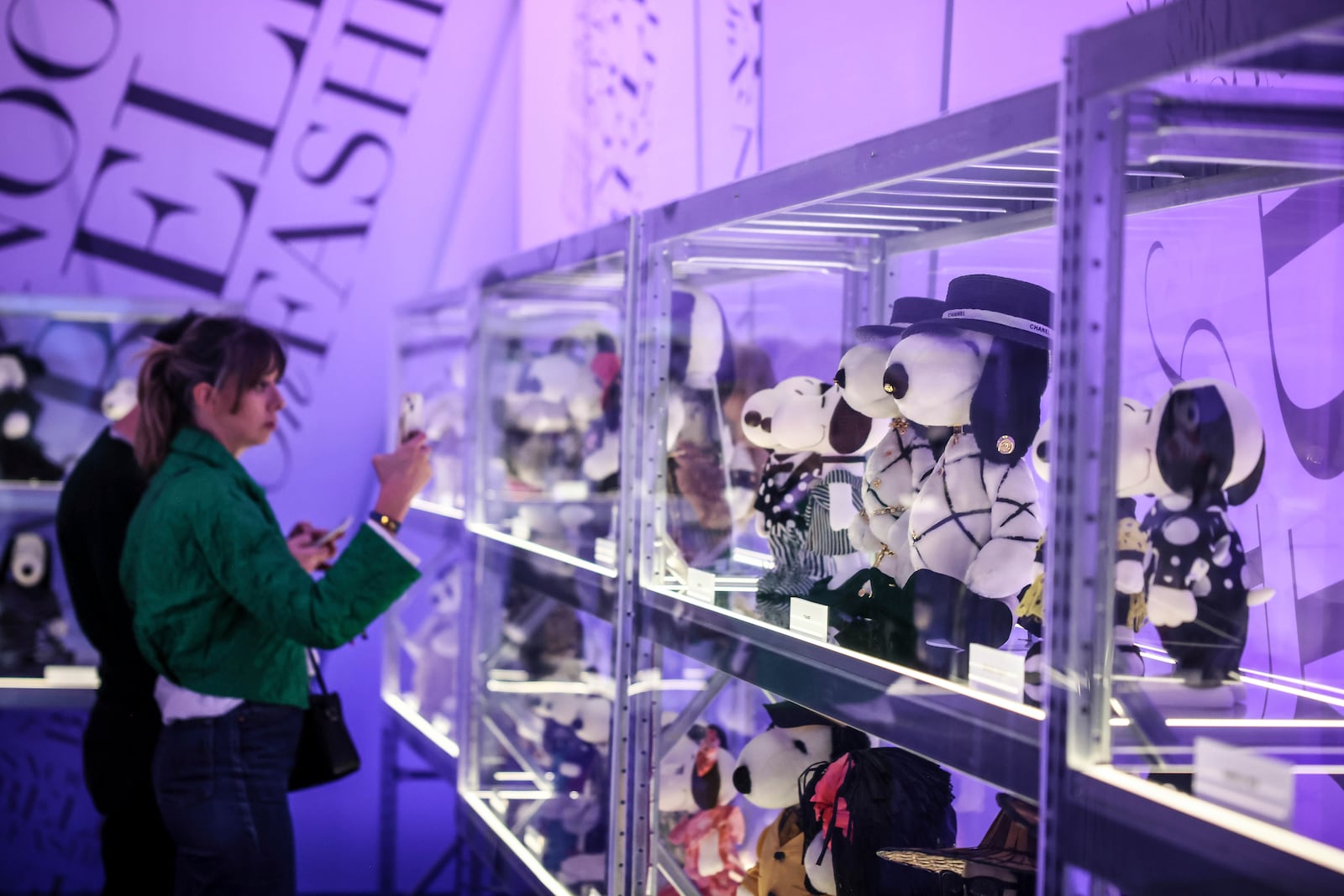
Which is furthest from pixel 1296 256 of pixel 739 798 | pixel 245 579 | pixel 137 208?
pixel 137 208

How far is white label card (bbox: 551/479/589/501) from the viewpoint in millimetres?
2381

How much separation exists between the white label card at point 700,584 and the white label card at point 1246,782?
871 mm

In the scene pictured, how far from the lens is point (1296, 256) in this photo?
105 centimetres

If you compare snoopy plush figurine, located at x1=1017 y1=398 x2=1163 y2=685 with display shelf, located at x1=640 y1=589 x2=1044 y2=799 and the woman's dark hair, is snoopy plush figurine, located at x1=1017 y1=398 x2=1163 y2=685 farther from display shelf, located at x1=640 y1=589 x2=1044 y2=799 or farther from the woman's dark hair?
the woman's dark hair

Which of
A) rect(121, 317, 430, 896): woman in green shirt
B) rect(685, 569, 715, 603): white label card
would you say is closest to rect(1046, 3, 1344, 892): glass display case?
rect(685, 569, 715, 603): white label card

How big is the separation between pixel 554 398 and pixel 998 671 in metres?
1.66

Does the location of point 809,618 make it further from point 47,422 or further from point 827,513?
point 47,422

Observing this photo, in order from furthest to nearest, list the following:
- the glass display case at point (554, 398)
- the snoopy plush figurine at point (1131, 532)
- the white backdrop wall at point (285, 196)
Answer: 1. the white backdrop wall at point (285, 196)
2. the glass display case at point (554, 398)
3. the snoopy plush figurine at point (1131, 532)

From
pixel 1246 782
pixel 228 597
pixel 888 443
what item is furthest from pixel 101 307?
pixel 1246 782

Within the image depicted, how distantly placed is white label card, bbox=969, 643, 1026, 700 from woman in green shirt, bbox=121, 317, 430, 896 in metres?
1.04

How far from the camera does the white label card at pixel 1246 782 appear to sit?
2.70 feet

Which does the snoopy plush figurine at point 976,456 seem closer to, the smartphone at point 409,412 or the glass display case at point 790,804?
the glass display case at point 790,804

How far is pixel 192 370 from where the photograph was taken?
206cm

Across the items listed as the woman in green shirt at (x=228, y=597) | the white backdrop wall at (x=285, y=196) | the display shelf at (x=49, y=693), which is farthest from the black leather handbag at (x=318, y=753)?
the white backdrop wall at (x=285, y=196)
